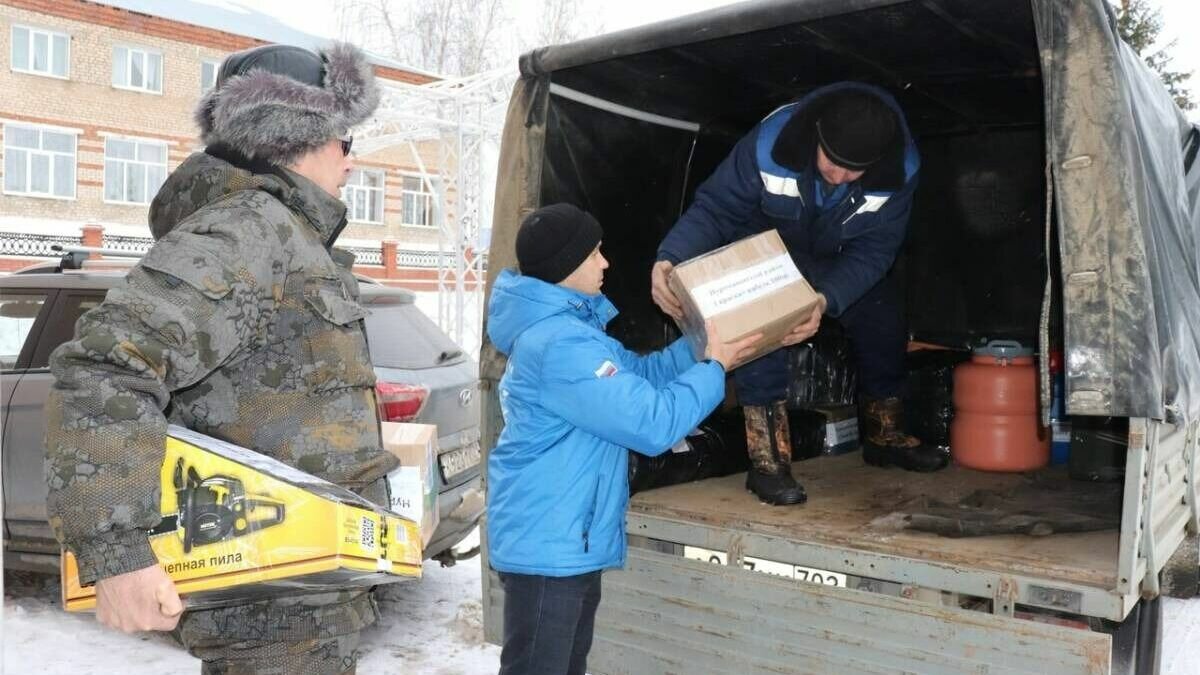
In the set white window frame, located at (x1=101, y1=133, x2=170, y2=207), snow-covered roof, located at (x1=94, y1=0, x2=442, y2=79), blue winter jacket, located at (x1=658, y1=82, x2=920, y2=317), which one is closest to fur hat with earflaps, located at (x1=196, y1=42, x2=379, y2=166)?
blue winter jacket, located at (x1=658, y1=82, x2=920, y2=317)

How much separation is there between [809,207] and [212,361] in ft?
8.17

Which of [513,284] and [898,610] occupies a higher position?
[513,284]

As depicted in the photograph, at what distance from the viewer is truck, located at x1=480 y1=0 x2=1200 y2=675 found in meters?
2.35

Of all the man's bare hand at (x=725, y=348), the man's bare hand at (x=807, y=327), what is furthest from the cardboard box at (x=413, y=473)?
the man's bare hand at (x=807, y=327)

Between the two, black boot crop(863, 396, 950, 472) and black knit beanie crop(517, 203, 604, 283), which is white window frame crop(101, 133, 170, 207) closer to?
black boot crop(863, 396, 950, 472)

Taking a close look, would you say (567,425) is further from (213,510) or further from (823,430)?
(823,430)

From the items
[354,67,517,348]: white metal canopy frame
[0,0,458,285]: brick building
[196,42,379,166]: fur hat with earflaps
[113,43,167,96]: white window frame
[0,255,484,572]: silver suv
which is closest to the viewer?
→ [196,42,379,166]: fur hat with earflaps

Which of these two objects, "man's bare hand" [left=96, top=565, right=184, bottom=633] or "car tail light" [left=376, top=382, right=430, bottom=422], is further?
"car tail light" [left=376, top=382, right=430, bottom=422]

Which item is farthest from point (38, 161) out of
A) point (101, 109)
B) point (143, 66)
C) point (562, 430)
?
→ point (562, 430)

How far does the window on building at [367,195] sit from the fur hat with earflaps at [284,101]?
1184 inches

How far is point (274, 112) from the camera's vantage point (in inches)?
80.5

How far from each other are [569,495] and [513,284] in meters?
0.61

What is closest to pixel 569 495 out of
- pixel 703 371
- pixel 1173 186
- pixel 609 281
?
pixel 703 371

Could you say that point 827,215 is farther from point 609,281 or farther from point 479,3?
point 479,3
